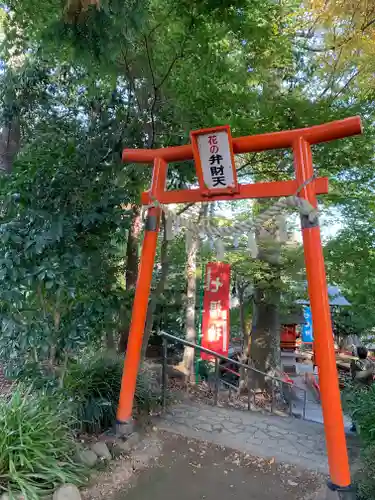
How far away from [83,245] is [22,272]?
34.7 inches

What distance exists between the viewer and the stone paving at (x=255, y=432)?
399 cm

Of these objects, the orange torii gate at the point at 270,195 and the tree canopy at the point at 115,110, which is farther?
the tree canopy at the point at 115,110

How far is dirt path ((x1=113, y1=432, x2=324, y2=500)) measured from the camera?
3209mm

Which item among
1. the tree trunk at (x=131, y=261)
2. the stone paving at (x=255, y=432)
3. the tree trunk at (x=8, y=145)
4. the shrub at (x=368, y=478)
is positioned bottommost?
the stone paving at (x=255, y=432)

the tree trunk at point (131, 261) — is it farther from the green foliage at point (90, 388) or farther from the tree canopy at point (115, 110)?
the green foliage at point (90, 388)

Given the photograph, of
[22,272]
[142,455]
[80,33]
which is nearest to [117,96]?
[80,33]

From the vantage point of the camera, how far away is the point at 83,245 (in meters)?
4.00

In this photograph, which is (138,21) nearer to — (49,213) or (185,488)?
(49,213)

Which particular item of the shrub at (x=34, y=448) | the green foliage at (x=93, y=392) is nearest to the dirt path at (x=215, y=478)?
the shrub at (x=34, y=448)

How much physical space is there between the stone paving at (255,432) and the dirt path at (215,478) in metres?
0.19

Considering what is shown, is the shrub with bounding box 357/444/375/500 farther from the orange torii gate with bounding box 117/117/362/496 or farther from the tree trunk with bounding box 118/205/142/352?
the tree trunk with bounding box 118/205/142/352

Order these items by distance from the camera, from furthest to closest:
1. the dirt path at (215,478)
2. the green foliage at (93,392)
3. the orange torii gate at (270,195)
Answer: the green foliage at (93,392) < the dirt path at (215,478) < the orange torii gate at (270,195)

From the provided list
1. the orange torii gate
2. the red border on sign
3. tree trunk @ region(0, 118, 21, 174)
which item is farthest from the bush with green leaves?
tree trunk @ region(0, 118, 21, 174)

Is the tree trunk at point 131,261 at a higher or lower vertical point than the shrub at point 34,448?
higher
